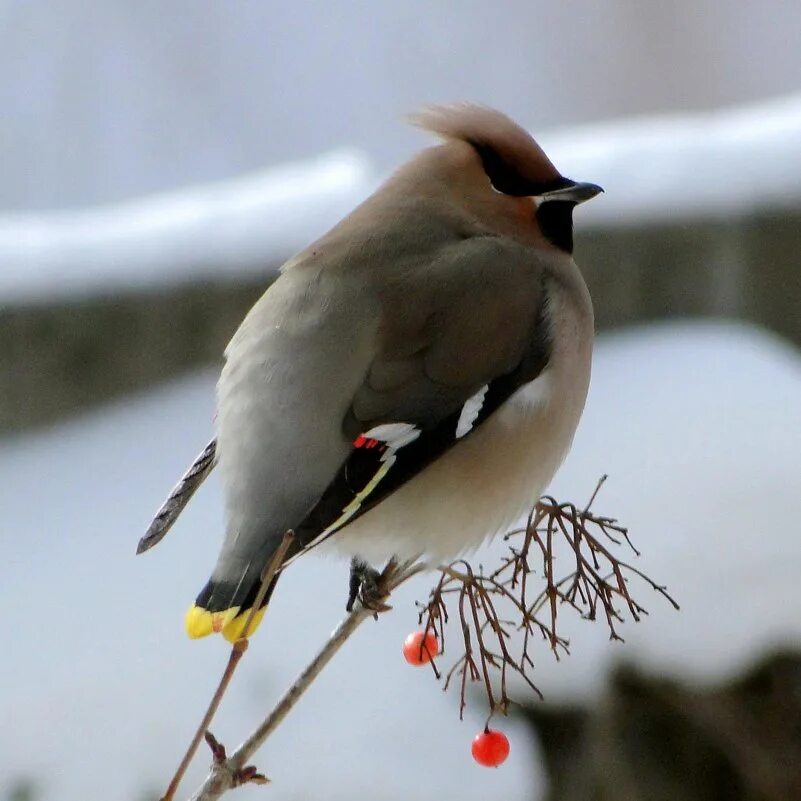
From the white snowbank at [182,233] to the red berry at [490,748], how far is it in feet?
3.16

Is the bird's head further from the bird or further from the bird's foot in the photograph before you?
the bird's foot

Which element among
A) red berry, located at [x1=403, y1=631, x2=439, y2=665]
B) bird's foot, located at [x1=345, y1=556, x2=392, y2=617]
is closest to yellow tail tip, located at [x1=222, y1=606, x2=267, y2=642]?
bird's foot, located at [x1=345, y1=556, x2=392, y2=617]

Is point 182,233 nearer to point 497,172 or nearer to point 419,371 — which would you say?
Result: point 497,172

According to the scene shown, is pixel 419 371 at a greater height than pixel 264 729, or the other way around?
pixel 419 371

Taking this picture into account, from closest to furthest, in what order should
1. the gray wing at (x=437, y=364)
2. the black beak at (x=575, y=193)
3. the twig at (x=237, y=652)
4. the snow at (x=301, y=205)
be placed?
the twig at (x=237, y=652), the gray wing at (x=437, y=364), the black beak at (x=575, y=193), the snow at (x=301, y=205)

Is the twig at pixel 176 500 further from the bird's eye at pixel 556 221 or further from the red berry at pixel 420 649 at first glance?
the bird's eye at pixel 556 221

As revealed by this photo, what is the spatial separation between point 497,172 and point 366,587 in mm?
382

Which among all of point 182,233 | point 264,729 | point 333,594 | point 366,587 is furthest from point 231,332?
point 264,729

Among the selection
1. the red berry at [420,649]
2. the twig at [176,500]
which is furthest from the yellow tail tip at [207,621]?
the red berry at [420,649]

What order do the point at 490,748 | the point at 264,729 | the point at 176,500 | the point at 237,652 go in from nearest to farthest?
the point at 237,652, the point at 264,729, the point at 176,500, the point at 490,748

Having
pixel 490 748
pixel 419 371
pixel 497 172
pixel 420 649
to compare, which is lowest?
pixel 490 748

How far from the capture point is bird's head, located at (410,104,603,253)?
1032mm

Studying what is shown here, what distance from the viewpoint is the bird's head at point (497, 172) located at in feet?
3.39

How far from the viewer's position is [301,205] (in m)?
1.97
